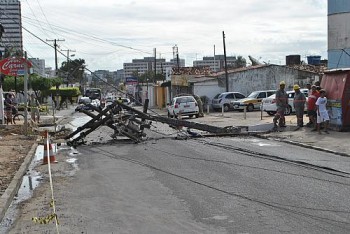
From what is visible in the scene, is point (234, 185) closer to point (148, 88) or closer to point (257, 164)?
point (257, 164)

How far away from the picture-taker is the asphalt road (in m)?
6.96

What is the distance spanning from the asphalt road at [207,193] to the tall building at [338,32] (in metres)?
24.2

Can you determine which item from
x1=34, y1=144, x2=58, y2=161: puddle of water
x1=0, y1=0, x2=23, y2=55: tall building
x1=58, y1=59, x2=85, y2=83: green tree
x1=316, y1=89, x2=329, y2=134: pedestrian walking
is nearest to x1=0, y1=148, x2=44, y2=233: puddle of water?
x1=34, y1=144, x2=58, y2=161: puddle of water

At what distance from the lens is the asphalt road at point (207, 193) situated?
6965mm

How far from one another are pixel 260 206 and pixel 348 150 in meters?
7.21

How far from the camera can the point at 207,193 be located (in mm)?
8977

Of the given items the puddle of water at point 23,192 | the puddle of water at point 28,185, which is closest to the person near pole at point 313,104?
the puddle of water at point 23,192

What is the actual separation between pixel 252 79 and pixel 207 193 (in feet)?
140

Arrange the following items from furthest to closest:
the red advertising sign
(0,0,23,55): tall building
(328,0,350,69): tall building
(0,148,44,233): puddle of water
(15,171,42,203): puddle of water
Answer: (328,0,350,69): tall building, (0,0,23,55): tall building, the red advertising sign, (15,171,42,203): puddle of water, (0,148,44,233): puddle of water

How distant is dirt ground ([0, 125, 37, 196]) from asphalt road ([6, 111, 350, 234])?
1523 millimetres

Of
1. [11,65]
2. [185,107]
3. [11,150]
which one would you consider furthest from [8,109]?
[11,150]

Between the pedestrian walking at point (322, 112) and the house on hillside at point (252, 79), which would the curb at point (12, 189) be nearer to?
the pedestrian walking at point (322, 112)

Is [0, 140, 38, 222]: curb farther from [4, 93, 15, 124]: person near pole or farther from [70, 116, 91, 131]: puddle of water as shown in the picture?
[4, 93, 15, 124]: person near pole

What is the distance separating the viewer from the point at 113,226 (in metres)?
7.04
